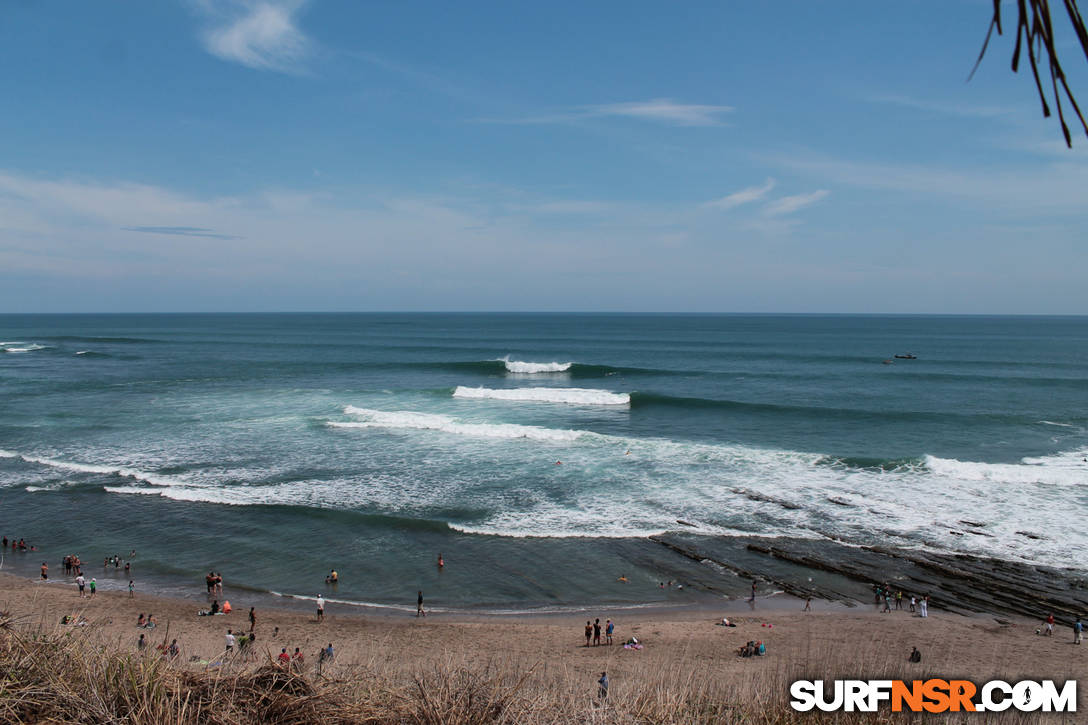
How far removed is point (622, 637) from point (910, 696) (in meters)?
9.92

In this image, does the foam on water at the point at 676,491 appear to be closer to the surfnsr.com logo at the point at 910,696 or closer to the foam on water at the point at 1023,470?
the foam on water at the point at 1023,470

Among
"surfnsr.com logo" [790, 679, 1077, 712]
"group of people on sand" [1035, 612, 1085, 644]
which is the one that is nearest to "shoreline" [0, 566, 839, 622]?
"group of people on sand" [1035, 612, 1085, 644]

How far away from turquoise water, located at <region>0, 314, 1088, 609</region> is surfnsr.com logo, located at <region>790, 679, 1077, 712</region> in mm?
9911

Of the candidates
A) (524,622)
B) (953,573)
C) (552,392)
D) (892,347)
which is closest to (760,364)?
(552,392)

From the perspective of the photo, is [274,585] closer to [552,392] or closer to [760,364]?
[552,392]

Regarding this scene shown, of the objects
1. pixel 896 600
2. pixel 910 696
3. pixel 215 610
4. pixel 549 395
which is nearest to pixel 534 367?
pixel 549 395

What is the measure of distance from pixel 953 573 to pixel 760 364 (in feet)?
176

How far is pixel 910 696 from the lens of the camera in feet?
26.3

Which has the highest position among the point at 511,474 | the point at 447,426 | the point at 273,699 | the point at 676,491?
the point at 273,699

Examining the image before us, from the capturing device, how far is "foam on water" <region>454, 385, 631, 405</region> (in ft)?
160

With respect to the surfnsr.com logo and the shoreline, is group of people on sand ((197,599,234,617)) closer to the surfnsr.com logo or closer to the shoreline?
the shoreline

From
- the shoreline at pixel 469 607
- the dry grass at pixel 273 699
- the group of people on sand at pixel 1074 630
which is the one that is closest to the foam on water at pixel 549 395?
the shoreline at pixel 469 607

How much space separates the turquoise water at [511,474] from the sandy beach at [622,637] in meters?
1.32

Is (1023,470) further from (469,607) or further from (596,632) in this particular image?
(469,607)
